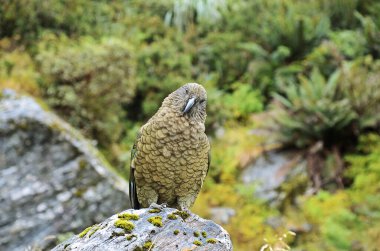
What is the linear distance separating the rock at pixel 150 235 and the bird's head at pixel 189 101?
2.58 ft

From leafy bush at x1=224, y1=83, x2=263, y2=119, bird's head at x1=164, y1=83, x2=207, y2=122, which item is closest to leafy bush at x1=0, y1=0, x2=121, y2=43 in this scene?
leafy bush at x1=224, y1=83, x2=263, y2=119

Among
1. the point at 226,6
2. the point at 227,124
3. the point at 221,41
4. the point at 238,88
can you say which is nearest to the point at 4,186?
the point at 227,124

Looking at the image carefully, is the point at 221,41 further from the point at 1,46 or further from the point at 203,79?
the point at 1,46

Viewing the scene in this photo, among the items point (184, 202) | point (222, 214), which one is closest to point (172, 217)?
point (184, 202)

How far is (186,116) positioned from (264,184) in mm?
5070

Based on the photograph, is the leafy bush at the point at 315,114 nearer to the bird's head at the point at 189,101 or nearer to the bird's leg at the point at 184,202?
the bird's leg at the point at 184,202

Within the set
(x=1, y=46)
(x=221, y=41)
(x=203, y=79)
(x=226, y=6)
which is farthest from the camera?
(x=226, y=6)

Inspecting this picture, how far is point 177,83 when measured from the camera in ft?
31.8

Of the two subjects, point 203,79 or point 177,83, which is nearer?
point 177,83

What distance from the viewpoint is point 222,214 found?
8156 mm

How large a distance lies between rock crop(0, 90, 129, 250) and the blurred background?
0.77m

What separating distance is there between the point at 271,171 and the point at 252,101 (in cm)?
190

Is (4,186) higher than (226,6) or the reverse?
the reverse

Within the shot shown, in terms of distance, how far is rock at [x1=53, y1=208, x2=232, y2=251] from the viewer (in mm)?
3083
